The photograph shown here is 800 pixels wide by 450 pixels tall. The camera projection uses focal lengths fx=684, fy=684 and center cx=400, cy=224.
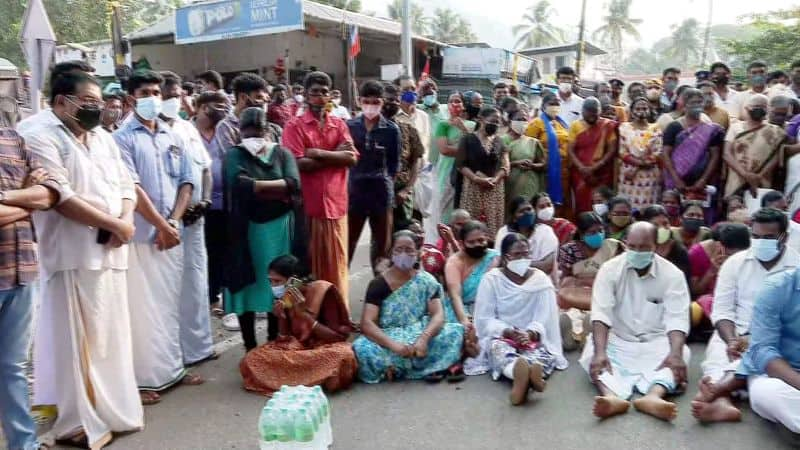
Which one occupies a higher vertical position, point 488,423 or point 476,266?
point 476,266

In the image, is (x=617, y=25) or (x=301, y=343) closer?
(x=301, y=343)

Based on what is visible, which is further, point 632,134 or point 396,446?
point 632,134

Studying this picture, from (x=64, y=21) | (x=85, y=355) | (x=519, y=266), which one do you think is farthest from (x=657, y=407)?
(x=64, y=21)

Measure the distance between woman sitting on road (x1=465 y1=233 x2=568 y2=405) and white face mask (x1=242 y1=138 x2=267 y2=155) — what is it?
1.80 m

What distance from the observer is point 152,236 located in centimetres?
420

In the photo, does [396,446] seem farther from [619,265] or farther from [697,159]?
[697,159]

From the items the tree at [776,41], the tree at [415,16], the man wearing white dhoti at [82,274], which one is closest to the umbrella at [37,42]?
the man wearing white dhoti at [82,274]

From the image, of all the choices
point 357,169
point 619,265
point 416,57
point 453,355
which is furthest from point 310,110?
point 416,57

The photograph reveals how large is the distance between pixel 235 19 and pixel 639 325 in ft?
47.8

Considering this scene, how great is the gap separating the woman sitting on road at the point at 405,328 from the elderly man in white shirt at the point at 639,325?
3.14 feet

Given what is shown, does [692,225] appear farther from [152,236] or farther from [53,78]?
[53,78]

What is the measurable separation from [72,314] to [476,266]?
288 centimetres

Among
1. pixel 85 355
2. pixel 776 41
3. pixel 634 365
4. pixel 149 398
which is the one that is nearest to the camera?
pixel 85 355

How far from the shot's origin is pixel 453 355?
15.2 ft
